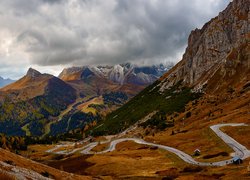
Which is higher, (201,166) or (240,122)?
(240,122)

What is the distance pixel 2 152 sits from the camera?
62062mm

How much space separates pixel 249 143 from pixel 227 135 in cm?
2963

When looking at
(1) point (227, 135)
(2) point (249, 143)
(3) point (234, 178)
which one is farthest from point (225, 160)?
(1) point (227, 135)

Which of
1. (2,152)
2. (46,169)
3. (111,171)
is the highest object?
(2,152)

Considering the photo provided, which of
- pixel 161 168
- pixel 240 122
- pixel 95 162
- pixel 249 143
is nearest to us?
pixel 161 168

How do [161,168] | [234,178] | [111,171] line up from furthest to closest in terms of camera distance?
Answer: [111,171]
[161,168]
[234,178]

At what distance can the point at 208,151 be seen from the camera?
468ft

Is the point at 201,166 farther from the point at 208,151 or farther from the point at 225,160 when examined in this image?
the point at 208,151

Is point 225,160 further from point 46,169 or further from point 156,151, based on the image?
point 46,169

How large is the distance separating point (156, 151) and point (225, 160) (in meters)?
61.3

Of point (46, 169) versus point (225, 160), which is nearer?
point (46, 169)

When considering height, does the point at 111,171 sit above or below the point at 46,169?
below

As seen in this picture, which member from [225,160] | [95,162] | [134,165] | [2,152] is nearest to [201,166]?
[225,160]

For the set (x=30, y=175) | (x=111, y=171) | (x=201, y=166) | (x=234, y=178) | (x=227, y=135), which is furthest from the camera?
(x=227, y=135)
